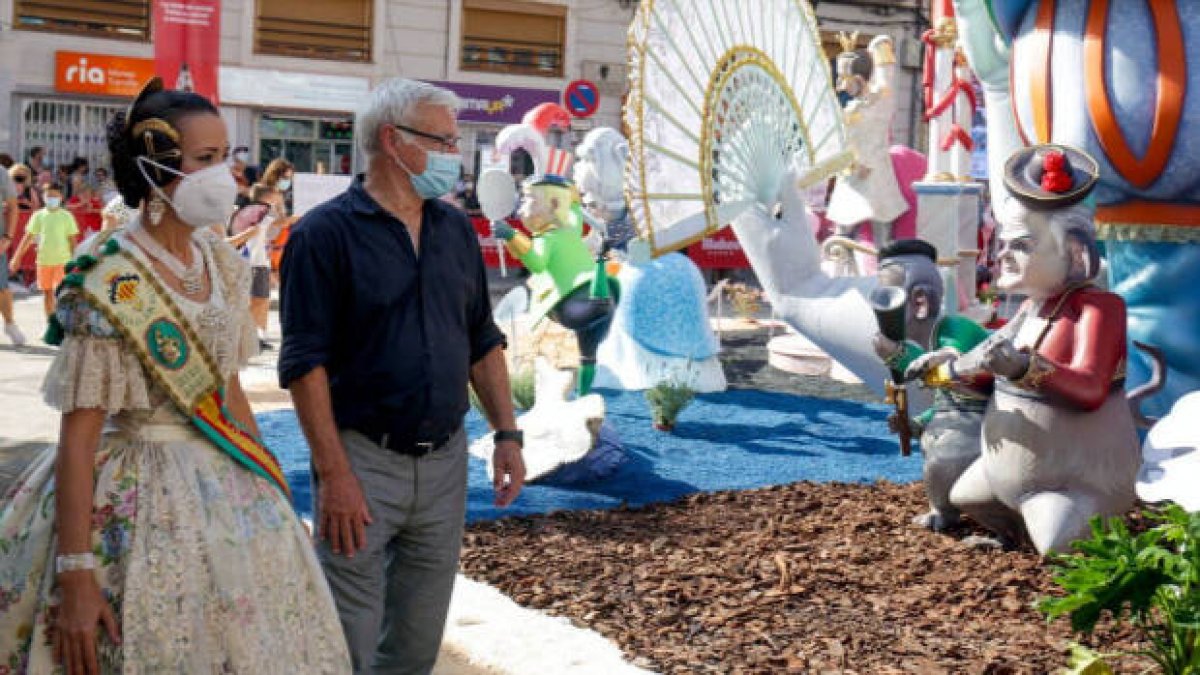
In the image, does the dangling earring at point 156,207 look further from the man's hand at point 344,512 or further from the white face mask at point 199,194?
the man's hand at point 344,512

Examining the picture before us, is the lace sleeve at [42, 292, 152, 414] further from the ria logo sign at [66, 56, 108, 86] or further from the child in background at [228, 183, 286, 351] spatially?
the ria logo sign at [66, 56, 108, 86]

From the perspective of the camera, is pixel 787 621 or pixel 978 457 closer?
pixel 787 621

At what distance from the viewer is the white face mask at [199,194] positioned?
8.40ft

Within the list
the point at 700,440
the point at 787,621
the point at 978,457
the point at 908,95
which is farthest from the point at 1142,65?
the point at 908,95

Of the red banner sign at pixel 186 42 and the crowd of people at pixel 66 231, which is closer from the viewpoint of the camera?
the crowd of people at pixel 66 231

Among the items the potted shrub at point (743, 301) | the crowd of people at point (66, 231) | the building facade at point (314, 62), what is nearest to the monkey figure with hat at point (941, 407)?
the crowd of people at point (66, 231)

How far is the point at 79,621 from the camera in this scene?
2348mm

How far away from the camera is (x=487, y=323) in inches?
127

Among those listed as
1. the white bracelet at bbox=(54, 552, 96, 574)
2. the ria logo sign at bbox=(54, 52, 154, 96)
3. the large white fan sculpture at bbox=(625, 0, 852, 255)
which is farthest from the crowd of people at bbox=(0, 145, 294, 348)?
the white bracelet at bbox=(54, 552, 96, 574)

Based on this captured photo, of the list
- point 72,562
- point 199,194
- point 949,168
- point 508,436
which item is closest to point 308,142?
point 949,168

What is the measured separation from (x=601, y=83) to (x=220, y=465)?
21952mm

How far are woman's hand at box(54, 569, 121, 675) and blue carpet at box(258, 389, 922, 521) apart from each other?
3.30 metres

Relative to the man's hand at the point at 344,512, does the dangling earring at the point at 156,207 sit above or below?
above

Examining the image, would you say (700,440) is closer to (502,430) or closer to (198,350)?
(502,430)
